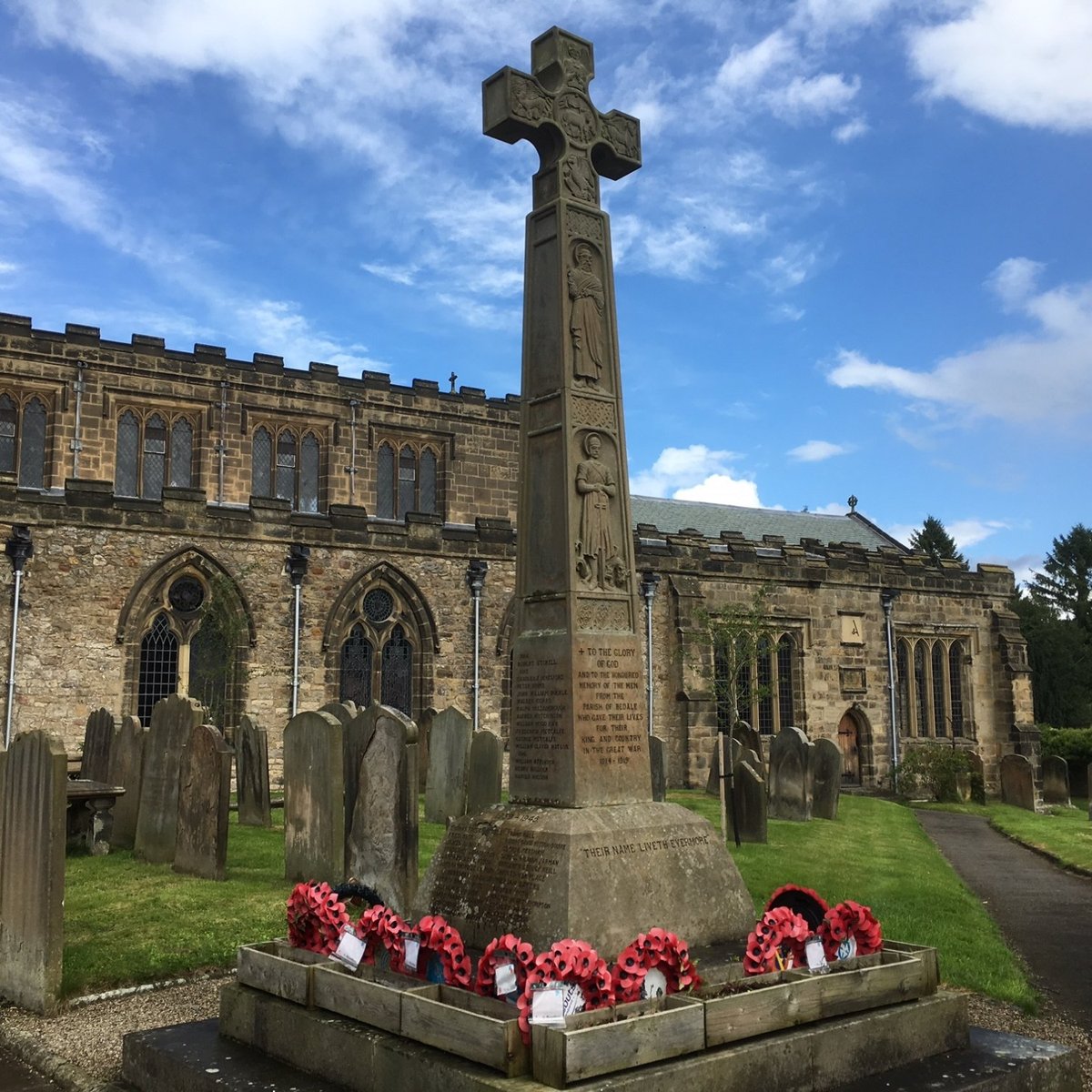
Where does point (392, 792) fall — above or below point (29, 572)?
below

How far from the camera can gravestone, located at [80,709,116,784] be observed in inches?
545

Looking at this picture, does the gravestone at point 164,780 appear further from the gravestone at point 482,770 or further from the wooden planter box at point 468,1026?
the wooden planter box at point 468,1026

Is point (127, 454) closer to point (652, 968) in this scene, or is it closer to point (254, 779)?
point (254, 779)

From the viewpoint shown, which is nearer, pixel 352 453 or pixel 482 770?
pixel 482 770

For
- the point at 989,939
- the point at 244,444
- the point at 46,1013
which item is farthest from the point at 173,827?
the point at 244,444

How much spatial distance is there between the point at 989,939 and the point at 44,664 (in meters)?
15.6

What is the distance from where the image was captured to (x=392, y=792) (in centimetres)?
911

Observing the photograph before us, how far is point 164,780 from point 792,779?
10398 mm

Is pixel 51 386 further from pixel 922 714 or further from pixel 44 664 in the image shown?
pixel 922 714

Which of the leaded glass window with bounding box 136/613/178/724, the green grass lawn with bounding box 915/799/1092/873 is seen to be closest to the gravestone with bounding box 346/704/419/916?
the green grass lawn with bounding box 915/799/1092/873

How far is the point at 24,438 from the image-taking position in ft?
83.4

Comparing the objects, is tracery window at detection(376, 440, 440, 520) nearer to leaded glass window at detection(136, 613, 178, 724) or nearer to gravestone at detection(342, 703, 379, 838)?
leaded glass window at detection(136, 613, 178, 724)

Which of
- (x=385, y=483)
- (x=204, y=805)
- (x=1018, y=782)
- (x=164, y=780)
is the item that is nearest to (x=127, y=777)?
(x=164, y=780)

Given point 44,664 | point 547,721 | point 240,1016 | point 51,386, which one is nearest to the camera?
point 240,1016
